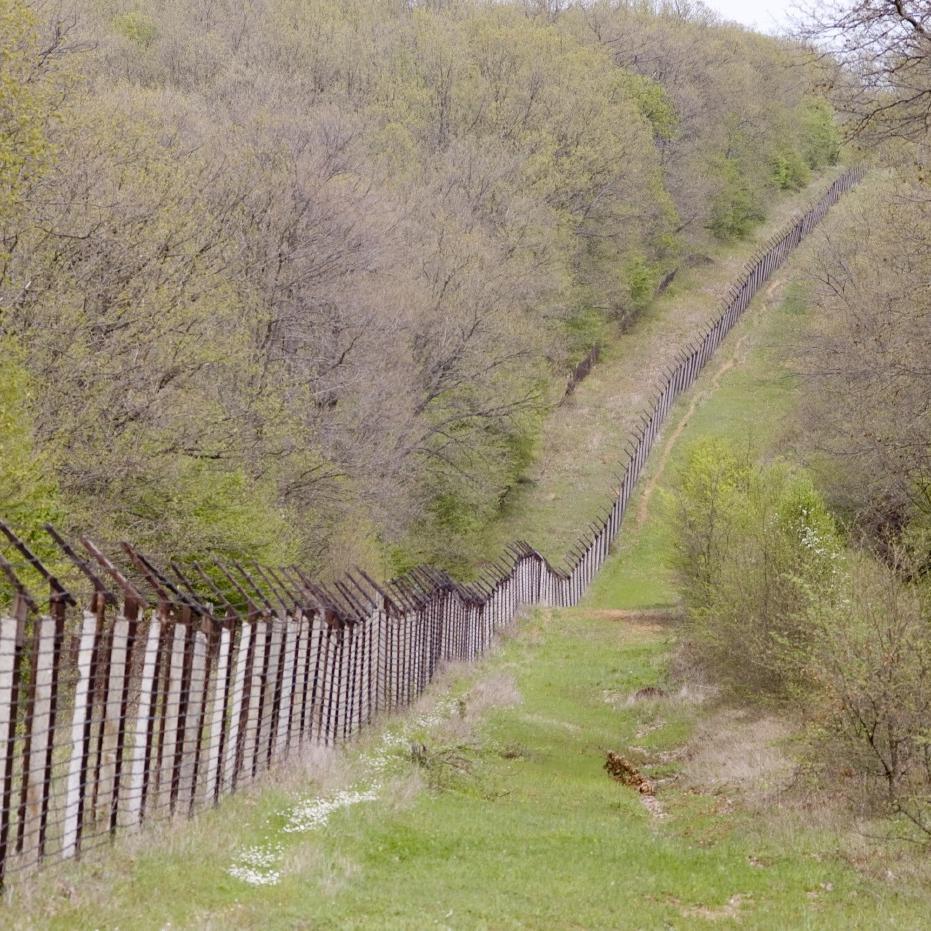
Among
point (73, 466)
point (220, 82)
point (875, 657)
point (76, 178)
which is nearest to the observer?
point (875, 657)

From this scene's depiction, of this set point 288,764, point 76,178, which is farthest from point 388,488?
point 288,764

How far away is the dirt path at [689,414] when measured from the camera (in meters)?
55.7

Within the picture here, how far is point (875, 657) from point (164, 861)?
805cm

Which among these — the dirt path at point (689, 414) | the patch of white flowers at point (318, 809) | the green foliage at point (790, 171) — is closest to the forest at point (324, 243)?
the dirt path at point (689, 414)

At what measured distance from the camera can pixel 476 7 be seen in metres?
79.9

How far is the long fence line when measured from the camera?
8164mm

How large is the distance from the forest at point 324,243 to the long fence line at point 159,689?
3.30 meters

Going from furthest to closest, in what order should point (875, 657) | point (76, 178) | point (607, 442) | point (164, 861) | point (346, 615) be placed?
point (607, 442)
point (76, 178)
point (346, 615)
point (875, 657)
point (164, 861)

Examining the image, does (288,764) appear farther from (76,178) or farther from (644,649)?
(644,649)

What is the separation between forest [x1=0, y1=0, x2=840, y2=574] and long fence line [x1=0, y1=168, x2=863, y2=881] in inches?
130

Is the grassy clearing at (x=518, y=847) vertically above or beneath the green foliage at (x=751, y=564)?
beneath

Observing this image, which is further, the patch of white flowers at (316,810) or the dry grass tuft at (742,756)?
the dry grass tuft at (742,756)

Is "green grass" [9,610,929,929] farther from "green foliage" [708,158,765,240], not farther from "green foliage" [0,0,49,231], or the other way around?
"green foliage" [708,158,765,240]

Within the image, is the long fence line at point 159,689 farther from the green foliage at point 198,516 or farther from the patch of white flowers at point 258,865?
the green foliage at point 198,516
